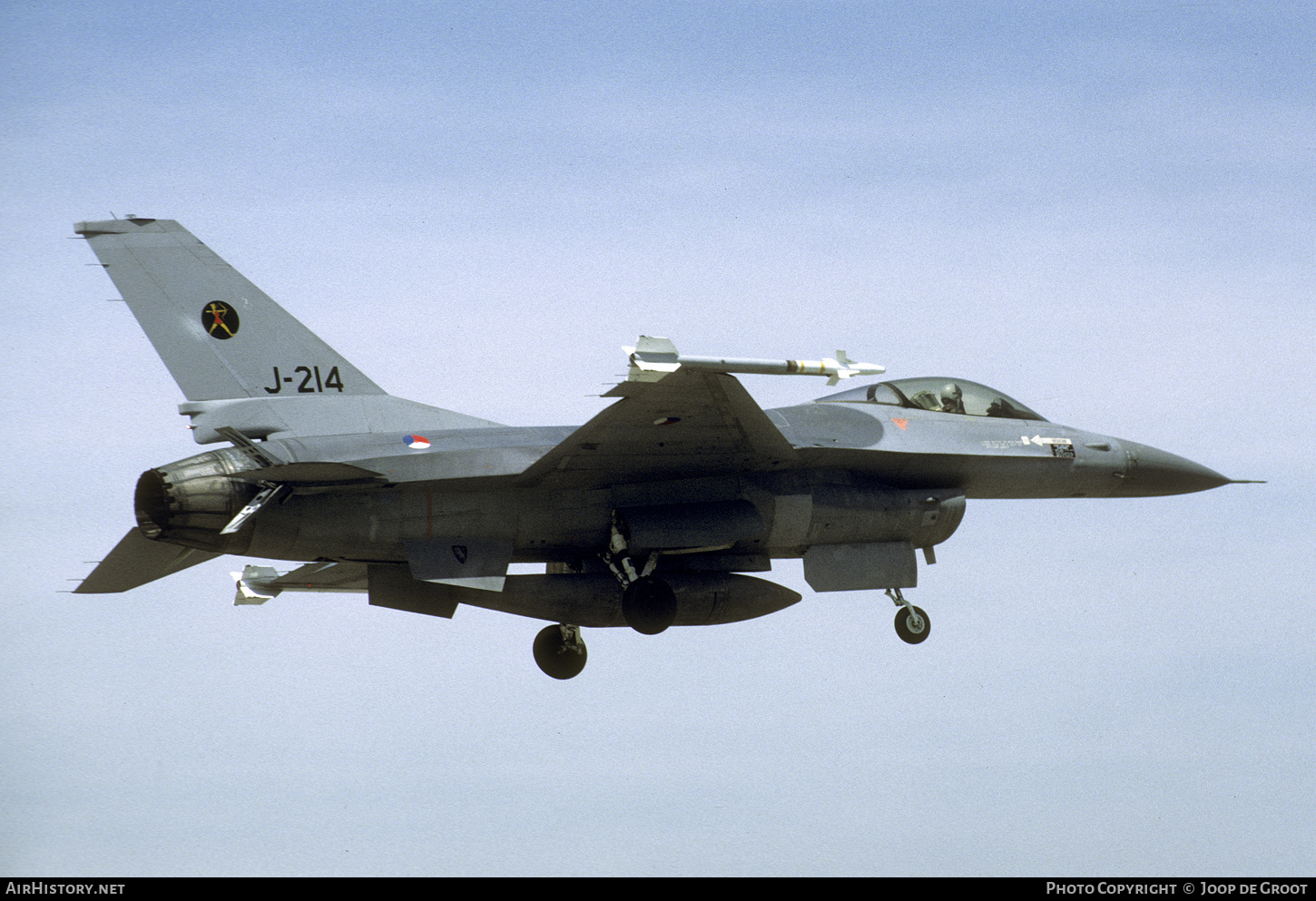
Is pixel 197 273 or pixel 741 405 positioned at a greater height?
pixel 197 273

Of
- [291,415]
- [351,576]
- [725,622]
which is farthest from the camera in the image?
[351,576]

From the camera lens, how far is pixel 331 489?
14.5 metres

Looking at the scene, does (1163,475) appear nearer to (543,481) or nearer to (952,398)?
(952,398)

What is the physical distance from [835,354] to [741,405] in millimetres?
1206

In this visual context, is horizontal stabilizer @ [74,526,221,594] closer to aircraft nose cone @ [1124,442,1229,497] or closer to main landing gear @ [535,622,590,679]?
main landing gear @ [535,622,590,679]

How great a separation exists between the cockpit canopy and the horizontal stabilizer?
7706 millimetres

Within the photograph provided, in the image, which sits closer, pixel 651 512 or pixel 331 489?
pixel 331 489

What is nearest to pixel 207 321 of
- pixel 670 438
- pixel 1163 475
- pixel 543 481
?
pixel 543 481

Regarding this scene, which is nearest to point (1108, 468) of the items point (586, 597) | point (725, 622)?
point (725, 622)

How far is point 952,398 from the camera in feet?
58.2

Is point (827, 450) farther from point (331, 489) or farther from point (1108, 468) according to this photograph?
point (331, 489)

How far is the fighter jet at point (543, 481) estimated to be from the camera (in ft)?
46.8

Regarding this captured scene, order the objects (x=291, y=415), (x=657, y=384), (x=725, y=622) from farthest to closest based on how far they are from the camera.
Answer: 1. (x=725, y=622)
2. (x=291, y=415)
3. (x=657, y=384)

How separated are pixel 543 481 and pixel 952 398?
5.59 meters
